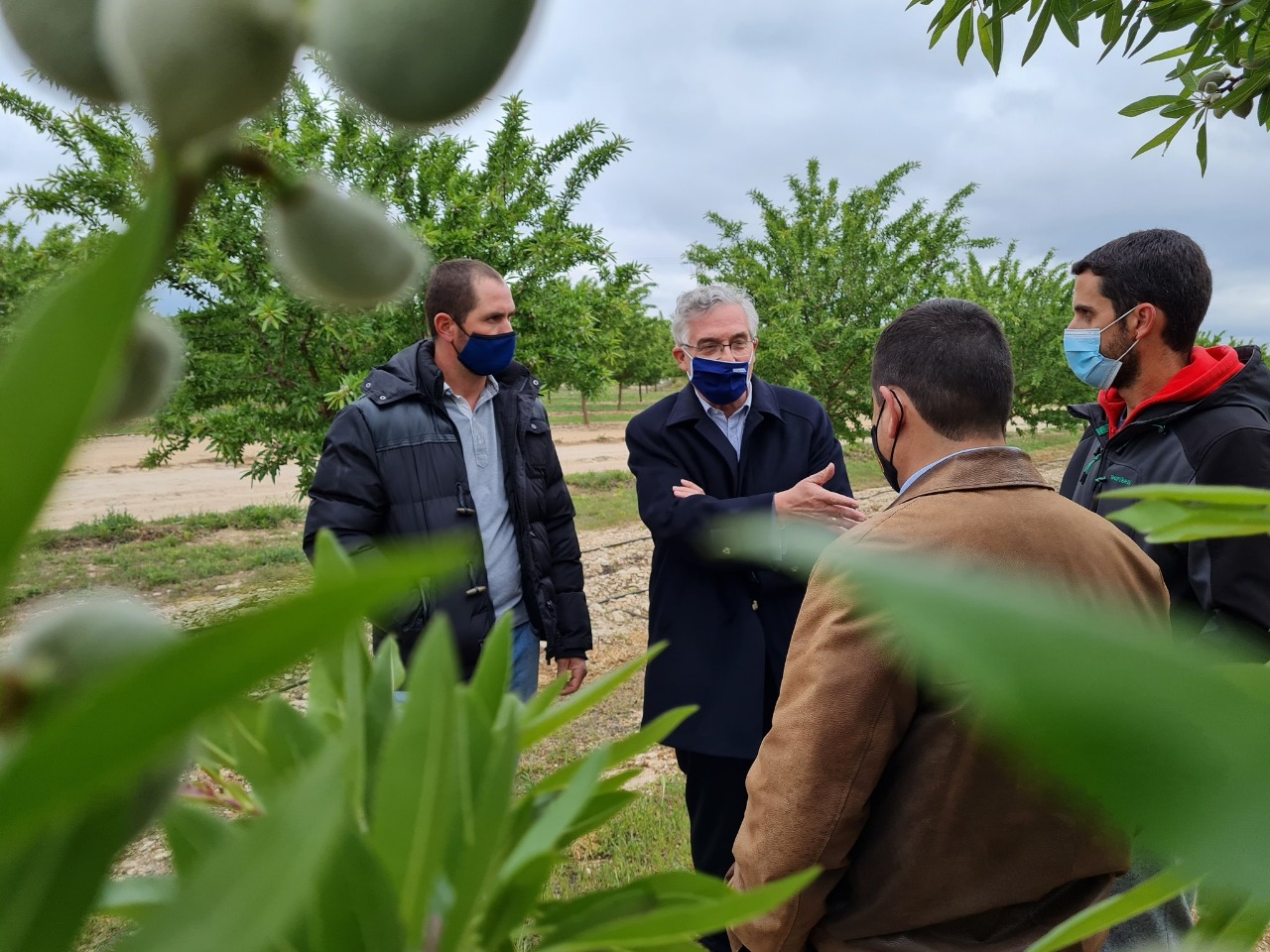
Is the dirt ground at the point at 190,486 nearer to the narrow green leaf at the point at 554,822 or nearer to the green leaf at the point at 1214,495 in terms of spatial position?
the narrow green leaf at the point at 554,822

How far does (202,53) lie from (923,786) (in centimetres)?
156

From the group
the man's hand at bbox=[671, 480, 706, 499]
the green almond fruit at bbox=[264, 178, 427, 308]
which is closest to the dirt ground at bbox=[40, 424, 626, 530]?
Answer: the man's hand at bbox=[671, 480, 706, 499]

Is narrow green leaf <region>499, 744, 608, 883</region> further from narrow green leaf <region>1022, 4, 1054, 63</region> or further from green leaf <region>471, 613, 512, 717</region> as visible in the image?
narrow green leaf <region>1022, 4, 1054, 63</region>

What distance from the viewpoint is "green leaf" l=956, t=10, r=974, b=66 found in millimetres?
1974

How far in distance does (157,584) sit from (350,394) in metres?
4.46

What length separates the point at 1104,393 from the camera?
267 cm

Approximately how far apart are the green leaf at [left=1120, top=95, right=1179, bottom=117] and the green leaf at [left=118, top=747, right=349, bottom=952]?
8.10ft

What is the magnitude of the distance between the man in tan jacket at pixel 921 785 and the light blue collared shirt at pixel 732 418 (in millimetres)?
1297

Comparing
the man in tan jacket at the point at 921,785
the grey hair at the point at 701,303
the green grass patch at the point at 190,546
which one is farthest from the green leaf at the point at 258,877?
the green grass patch at the point at 190,546

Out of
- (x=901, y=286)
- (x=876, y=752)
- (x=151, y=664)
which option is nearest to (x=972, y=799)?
(x=876, y=752)

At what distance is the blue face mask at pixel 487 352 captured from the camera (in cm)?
272

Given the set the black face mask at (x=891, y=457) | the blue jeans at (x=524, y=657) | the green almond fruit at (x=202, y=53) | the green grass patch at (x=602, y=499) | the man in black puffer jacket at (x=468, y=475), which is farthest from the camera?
the green grass patch at (x=602, y=499)

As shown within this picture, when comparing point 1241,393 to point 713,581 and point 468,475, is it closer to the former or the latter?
point 713,581

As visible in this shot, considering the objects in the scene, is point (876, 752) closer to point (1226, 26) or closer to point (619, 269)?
point (1226, 26)
